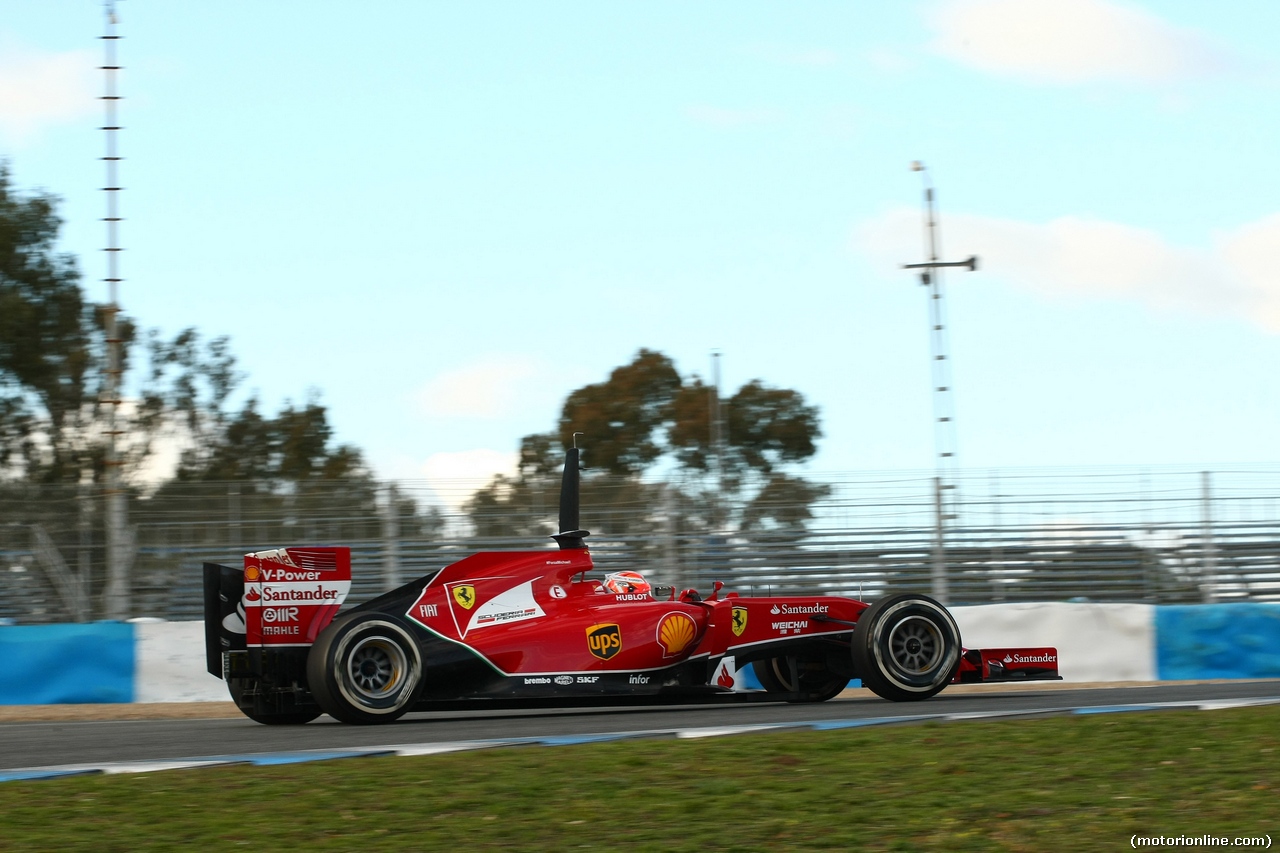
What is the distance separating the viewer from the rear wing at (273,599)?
395 inches

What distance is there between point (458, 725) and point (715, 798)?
4.22m

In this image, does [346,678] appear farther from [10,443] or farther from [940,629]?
[10,443]

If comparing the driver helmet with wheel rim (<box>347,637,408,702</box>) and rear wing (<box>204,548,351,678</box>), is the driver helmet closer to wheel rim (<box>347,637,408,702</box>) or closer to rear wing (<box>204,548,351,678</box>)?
wheel rim (<box>347,637,408,702</box>)

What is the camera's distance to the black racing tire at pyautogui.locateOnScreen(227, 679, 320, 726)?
10164 millimetres

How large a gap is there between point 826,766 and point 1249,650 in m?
11.0

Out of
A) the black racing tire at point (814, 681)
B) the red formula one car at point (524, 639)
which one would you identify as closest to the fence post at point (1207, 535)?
the red formula one car at point (524, 639)

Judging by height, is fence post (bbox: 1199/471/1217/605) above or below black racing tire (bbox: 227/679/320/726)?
above

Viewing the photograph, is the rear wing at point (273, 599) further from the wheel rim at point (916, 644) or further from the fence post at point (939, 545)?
the fence post at point (939, 545)

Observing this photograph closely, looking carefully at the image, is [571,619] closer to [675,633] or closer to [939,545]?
[675,633]

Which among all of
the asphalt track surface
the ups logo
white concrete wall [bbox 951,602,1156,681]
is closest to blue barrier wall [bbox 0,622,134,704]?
the asphalt track surface

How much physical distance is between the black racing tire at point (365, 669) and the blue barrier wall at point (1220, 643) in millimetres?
9569

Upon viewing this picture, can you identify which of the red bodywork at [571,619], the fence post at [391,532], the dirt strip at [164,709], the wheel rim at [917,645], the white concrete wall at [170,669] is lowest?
the dirt strip at [164,709]

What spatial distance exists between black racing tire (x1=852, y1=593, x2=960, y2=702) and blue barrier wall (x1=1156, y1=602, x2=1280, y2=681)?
20.9 ft

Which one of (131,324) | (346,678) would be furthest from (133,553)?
(131,324)
